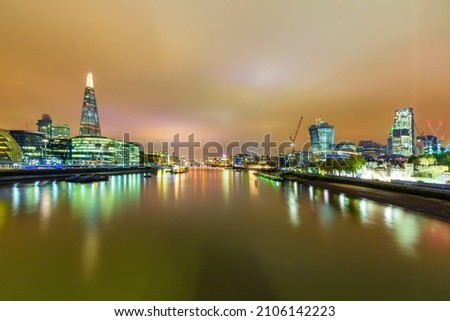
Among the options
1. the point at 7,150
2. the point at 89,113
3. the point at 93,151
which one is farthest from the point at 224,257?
the point at 89,113

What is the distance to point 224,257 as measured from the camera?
12.4 meters

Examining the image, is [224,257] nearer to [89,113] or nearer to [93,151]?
[93,151]

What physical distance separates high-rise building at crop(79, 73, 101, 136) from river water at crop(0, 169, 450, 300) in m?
172

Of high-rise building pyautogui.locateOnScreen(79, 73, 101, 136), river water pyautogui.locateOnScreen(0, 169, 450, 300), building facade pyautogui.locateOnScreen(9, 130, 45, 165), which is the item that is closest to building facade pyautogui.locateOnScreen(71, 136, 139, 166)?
building facade pyautogui.locateOnScreen(9, 130, 45, 165)

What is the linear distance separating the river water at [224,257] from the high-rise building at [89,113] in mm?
172210

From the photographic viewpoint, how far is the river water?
349 inches

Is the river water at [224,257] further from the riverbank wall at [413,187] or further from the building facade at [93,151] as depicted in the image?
the building facade at [93,151]

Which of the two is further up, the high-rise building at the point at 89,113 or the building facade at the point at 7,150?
the high-rise building at the point at 89,113

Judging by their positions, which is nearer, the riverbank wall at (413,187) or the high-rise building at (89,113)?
the riverbank wall at (413,187)

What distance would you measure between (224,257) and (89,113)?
193m

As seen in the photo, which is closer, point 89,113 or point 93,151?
point 93,151

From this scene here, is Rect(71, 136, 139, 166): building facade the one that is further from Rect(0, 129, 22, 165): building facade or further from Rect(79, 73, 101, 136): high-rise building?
Rect(0, 129, 22, 165): building facade

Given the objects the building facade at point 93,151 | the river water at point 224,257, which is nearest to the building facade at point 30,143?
the building facade at point 93,151

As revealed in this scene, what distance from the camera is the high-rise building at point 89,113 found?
563 ft
